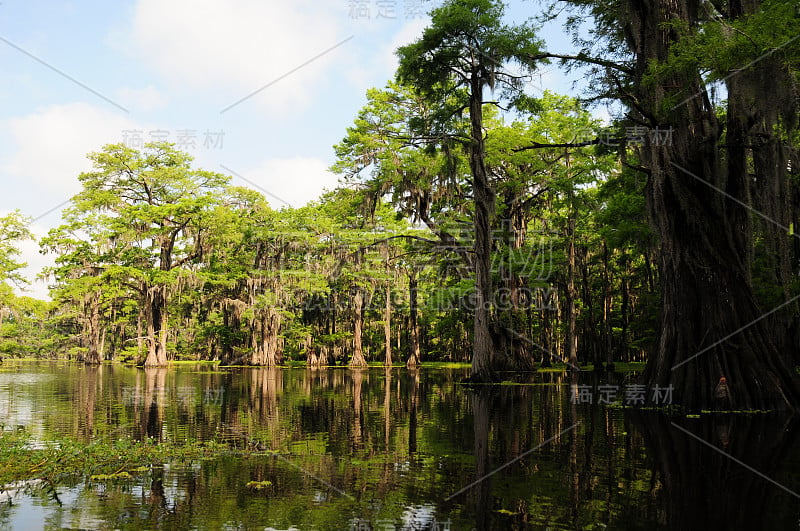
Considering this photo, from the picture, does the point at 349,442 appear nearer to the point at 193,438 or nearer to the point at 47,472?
the point at 193,438

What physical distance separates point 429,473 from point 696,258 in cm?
1004

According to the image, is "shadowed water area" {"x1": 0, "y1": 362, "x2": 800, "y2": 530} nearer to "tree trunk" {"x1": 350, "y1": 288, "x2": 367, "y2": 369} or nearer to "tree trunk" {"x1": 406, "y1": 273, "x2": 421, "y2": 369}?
"tree trunk" {"x1": 350, "y1": 288, "x2": 367, "y2": 369}

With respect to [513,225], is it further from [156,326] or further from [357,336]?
[156,326]

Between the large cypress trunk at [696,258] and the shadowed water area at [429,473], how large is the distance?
1.15 m

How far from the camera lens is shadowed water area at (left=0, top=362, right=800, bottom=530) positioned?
5559 mm

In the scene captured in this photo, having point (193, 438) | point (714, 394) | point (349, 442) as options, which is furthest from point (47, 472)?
point (714, 394)

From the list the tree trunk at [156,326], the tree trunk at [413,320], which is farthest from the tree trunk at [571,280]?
the tree trunk at [156,326]

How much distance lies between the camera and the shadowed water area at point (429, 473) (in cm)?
556

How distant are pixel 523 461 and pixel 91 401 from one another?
508 inches

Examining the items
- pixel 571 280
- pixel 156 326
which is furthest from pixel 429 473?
pixel 156 326

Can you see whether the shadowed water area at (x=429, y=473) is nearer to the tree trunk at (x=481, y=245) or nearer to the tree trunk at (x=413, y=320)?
the tree trunk at (x=481, y=245)

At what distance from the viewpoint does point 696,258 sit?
47.9 feet

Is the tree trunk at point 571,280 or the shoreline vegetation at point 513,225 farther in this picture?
the tree trunk at point 571,280

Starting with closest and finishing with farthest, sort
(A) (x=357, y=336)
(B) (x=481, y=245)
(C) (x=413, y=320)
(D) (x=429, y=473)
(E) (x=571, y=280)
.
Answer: (D) (x=429, y=473), (B) (x=481, y=245), (E) (x=571, y=280), (A) (x=357, y=336), (C) (x=413, y=320)
